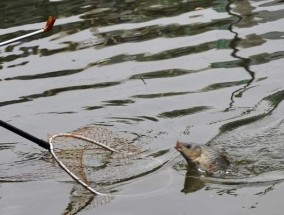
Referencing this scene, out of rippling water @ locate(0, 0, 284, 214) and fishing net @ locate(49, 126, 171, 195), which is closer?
rippling water @ locate(0, 0, 284, 214)

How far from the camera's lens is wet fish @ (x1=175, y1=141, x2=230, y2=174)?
6.76m

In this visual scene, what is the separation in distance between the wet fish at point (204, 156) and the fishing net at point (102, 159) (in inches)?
17.8

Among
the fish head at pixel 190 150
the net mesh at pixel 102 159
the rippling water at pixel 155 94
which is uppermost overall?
the fish head at pixel 190 150

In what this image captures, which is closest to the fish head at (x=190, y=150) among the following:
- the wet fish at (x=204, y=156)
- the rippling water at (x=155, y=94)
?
the wet fish at (x=204, y=156)

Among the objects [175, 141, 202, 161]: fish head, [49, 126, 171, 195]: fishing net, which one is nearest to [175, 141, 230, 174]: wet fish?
[175, 141, 202, 161]: fish head

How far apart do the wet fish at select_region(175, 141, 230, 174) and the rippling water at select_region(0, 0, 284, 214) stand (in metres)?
0.16

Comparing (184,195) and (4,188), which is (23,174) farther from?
(184,195)

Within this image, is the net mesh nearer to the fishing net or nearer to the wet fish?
the fishing net

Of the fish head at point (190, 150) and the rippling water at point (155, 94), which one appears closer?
the rippling water at point (155, 94)

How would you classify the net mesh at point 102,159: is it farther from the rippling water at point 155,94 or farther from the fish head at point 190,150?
the fish head at point 190,150

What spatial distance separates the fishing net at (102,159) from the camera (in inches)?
266

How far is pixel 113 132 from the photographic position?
8.18 m

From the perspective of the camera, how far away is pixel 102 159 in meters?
7.38

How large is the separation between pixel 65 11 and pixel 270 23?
4752 millimetres
